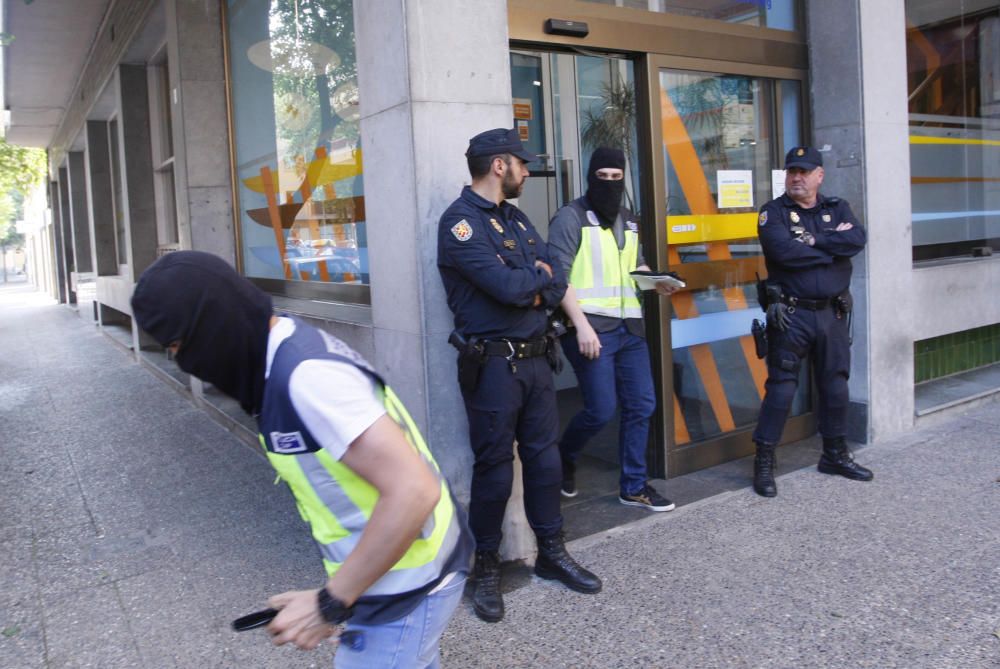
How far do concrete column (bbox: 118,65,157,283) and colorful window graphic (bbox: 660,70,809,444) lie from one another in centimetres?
780

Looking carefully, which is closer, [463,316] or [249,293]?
[249,293]

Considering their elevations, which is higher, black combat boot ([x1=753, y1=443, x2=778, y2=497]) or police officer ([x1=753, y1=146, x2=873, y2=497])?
police officer ([x1=753, y1=146, x2=873, y2=497])

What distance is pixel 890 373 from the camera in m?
6.05

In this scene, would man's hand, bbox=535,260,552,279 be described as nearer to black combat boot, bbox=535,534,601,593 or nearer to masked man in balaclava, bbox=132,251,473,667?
black combat boot, bbox=535,534,601,593

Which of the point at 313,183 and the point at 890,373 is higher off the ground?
the point at 313,183

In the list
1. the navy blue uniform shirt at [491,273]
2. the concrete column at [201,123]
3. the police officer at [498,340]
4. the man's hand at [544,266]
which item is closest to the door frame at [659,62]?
the police officer at [498,340]

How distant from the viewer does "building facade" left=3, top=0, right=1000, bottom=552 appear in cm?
393

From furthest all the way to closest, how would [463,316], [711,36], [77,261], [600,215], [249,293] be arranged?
[77,261] < [711,36] < [600,215] < [463,316] < [249,293]

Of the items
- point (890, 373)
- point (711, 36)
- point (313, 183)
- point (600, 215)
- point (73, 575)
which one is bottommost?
point (73, 575)

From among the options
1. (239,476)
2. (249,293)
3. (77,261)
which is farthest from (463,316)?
(77,261)

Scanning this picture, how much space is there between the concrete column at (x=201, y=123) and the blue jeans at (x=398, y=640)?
6260 mm

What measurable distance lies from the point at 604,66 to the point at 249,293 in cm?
630

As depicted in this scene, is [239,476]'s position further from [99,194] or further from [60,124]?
[60,124]

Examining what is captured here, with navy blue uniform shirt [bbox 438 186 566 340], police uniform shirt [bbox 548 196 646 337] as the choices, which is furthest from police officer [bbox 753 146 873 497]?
navy blue uniform shirt [bbox 438 186 566 340]
